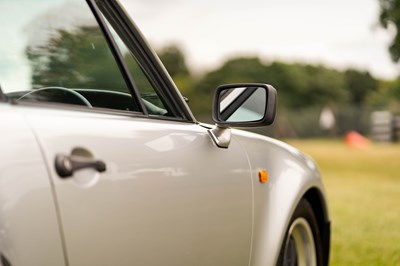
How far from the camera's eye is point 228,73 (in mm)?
115000

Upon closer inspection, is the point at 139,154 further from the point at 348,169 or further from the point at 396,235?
the point at 348,169

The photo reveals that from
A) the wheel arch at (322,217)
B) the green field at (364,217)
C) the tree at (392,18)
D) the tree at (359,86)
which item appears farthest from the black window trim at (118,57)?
the tree at (359,86)

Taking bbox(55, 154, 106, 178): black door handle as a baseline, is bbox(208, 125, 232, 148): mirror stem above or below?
below

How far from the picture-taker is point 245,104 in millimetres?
3219

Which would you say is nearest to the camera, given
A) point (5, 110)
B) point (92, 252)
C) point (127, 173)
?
point (5, 110)

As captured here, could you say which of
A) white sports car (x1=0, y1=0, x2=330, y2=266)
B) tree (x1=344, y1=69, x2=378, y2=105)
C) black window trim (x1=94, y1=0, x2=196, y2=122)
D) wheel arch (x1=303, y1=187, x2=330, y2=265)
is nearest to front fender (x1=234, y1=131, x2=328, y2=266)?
white sports car (x1=0, y1=0, x2=330, y2=266)

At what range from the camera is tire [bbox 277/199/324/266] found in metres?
3.94

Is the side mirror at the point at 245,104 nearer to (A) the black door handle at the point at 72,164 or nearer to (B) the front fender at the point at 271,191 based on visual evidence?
(B) the front fender at the point at 271,191

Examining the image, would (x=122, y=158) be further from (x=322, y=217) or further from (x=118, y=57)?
(x=322, y=217)

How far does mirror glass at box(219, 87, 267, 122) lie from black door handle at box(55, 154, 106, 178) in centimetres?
101

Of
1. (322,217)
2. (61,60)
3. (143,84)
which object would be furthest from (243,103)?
(322,217)

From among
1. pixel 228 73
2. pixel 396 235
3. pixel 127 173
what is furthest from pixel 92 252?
pixel 228 73

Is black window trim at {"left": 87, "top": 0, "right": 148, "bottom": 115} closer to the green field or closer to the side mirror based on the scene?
the side mirror

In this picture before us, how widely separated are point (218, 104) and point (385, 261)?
3934 millimetres
